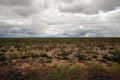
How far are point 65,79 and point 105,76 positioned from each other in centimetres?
298

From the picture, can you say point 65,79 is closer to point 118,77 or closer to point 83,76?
point 83,76

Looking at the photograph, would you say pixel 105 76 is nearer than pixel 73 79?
No

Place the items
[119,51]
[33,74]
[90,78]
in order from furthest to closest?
[119,51], [33,74], [90,78]

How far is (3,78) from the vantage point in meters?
8.87

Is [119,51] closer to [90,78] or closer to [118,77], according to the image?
[118,77]

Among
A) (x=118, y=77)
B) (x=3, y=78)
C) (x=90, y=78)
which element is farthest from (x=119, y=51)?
(x=3, y=78)

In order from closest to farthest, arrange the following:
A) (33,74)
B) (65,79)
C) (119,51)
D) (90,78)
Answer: (65,79) → (90,78) → (33,74) → (119,51)

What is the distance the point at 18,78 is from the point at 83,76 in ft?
14.4

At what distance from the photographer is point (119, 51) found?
48.4 ft

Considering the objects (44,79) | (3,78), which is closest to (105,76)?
(44,79)

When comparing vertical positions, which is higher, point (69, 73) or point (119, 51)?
point (119, 51)

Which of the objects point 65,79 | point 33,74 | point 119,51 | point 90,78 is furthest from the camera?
point 119,51

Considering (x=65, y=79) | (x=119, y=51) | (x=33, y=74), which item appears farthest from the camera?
(x=119, y=51)

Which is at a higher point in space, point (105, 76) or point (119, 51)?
point (119, 51)
